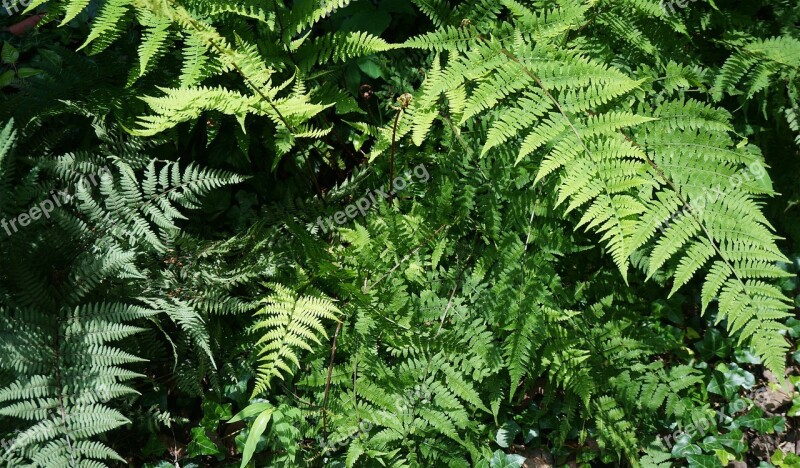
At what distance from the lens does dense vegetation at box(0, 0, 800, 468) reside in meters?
2.78

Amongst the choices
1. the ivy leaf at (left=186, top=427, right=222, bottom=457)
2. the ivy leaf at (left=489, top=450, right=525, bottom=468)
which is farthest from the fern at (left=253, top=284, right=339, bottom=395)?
the ivy leaf at (left=489, top=450, right=525, bottom=468)

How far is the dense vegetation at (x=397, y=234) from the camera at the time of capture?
2779 mm

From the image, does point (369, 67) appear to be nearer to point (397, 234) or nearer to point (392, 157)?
point (392, 157)

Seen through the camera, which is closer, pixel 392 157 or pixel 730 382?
pixel 392 157

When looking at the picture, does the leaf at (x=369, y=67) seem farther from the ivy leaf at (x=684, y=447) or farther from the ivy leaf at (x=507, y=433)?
the ivy leaf at (x=684, y=447)

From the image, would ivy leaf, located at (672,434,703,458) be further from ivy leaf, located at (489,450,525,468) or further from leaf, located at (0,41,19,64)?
leaf, located at (0,41,19,64)

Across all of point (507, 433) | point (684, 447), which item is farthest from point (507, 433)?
point (684, 447)

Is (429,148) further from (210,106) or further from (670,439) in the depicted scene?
(670,439)

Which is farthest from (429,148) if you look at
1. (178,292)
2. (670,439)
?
(670,439)

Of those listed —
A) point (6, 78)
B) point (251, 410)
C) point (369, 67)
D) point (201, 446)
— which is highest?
point (369, 67)

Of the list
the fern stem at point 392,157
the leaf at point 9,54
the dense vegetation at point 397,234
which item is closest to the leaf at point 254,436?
the dense vegetation at point 397,234

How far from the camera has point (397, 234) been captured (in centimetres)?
323

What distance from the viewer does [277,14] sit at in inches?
121

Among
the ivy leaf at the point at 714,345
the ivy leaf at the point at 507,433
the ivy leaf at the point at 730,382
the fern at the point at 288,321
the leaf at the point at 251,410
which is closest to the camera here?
the fern at the point at 288,321
